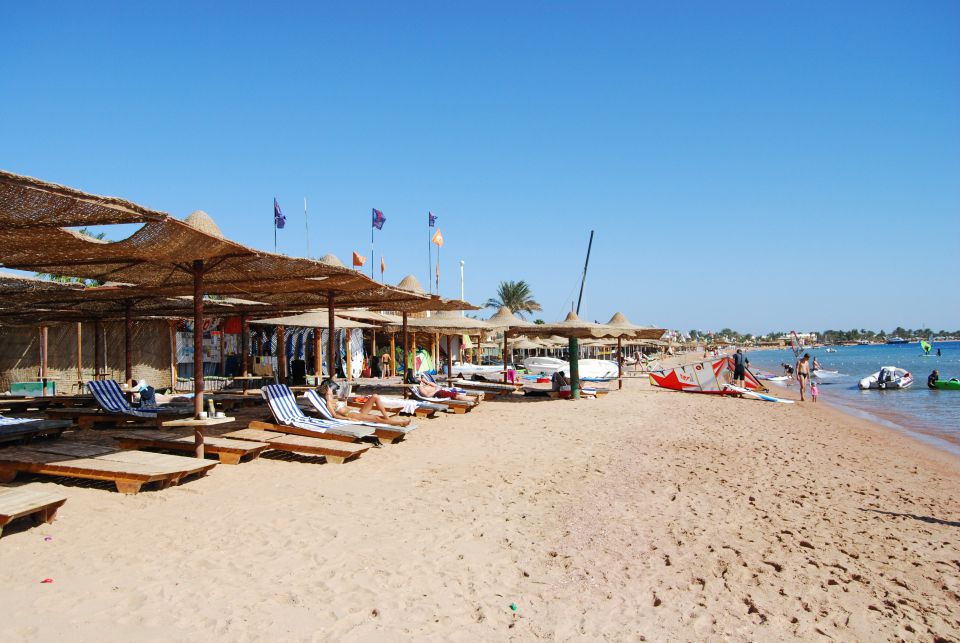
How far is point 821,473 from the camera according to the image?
25.8ft

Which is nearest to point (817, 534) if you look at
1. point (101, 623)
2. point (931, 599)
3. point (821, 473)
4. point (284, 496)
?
point (931, 599)

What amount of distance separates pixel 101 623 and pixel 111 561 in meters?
0.97

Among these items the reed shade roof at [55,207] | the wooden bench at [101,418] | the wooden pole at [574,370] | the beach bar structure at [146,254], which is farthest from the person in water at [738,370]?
the reed shade roof at [55,207]

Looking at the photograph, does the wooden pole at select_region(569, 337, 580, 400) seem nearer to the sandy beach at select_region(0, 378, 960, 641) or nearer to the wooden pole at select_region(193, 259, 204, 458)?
the sandy beach at select_region(0, 378, 960, 641)

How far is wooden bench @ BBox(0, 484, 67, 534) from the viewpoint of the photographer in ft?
14.0

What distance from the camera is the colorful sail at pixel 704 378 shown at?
20328mm

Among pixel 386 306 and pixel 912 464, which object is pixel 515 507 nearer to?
pixel 912 464

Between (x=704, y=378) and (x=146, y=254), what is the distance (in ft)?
59.2

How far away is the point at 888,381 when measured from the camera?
96.5 ft

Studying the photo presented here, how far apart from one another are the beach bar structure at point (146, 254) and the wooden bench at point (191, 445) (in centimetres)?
29

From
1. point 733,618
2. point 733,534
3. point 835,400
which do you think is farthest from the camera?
point 835,400

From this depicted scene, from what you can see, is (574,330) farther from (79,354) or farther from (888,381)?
(888,381)

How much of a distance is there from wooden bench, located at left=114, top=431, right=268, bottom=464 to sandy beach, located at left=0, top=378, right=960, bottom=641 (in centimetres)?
23

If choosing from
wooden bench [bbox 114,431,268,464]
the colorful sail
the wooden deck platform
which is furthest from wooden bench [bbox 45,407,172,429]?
the colorful sail
